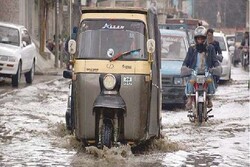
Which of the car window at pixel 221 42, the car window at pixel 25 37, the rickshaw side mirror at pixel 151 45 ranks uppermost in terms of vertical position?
the rickshaw side mirror at pixel 151 45

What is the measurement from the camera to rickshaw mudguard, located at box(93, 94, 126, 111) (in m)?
10.5

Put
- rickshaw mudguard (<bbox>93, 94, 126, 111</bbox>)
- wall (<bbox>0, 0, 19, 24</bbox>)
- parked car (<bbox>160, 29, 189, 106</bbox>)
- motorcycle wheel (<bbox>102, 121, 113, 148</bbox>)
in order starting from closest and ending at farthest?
rickshaw mudguard (<bbox>93, 94, 126, 111</bbox>) < motorcycle wheel (<bbox>102, 121, 113, 148</bbox>) < parked car (<bbox>160, 29, 189, 106</bbox>) < wall (<bbox>0, 0, 19, 24</bbox>)

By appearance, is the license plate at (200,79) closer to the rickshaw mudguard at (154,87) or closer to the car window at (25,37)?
the rickshaw mudguard at (154,87)

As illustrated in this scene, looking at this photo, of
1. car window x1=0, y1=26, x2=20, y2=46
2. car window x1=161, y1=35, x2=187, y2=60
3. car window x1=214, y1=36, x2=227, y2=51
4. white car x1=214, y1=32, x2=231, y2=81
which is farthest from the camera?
car window x1=214, y1=36, x2=227, y2=51

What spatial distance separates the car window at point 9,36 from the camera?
2390 centimetres

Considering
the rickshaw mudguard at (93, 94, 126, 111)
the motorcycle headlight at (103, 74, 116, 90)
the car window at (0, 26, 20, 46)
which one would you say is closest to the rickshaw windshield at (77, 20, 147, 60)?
the motorcycle headlight at (103, 74, 116, 90)

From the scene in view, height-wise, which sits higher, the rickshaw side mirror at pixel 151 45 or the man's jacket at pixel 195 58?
the rickshaw side mirror at pixel 151 45

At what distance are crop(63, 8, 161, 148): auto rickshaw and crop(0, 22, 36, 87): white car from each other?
12.0 metres

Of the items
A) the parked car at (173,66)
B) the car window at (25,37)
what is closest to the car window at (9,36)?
the car window at (25,37)

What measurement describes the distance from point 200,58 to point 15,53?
9.04 m

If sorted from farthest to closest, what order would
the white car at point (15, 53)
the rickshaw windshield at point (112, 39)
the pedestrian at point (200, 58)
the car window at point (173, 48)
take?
1. the white car at point (15, 53)
2. the car window at point (173, 48)
3. the pedestrian at point (200, 58)
4. the rickshaw windshield at point (112, 39)

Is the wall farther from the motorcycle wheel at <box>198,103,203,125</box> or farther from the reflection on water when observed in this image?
the reflection on water

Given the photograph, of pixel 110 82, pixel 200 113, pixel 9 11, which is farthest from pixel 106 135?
pixel 9 11

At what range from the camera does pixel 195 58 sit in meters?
15.3
